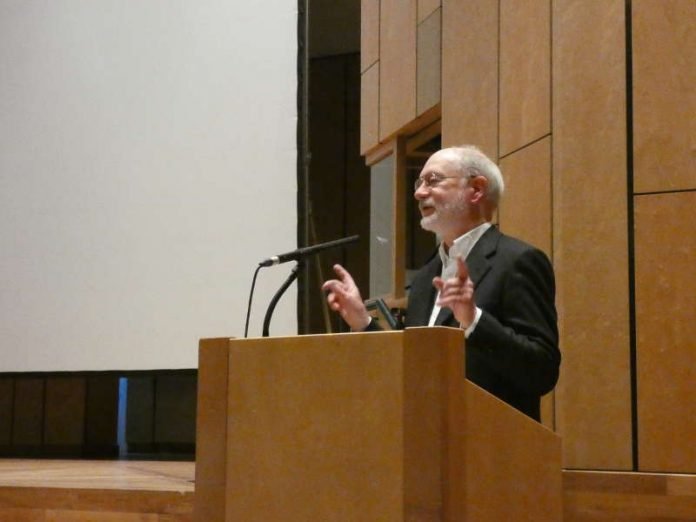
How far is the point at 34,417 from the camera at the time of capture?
4.93m

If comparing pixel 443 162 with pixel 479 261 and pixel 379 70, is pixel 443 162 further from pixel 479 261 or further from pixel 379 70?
pixel 379 70

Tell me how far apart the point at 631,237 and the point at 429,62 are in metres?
1.47

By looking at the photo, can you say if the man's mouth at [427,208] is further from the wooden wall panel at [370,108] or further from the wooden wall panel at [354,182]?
the wooden wall panel at [354,182]

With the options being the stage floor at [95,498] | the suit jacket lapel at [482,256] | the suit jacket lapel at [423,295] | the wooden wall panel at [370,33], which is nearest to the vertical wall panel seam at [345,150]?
the wooden wall panel at [370,33]

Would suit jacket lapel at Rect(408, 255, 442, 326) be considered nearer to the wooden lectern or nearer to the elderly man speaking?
the elderly man speaking

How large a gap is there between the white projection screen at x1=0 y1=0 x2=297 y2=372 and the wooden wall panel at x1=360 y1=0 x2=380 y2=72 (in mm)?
417

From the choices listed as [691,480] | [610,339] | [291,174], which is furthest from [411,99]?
[691,480]

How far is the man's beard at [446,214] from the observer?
211 cm

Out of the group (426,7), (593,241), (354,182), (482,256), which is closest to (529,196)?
(593,241)

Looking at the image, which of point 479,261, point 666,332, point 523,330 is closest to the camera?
point 523,330

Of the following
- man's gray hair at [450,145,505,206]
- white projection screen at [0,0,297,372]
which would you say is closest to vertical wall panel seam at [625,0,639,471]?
man's gray hair at [450,145,505,206]

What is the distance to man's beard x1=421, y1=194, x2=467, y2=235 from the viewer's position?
6.93 feet

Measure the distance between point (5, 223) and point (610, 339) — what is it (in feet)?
9.67

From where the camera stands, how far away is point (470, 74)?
11.1 ft
